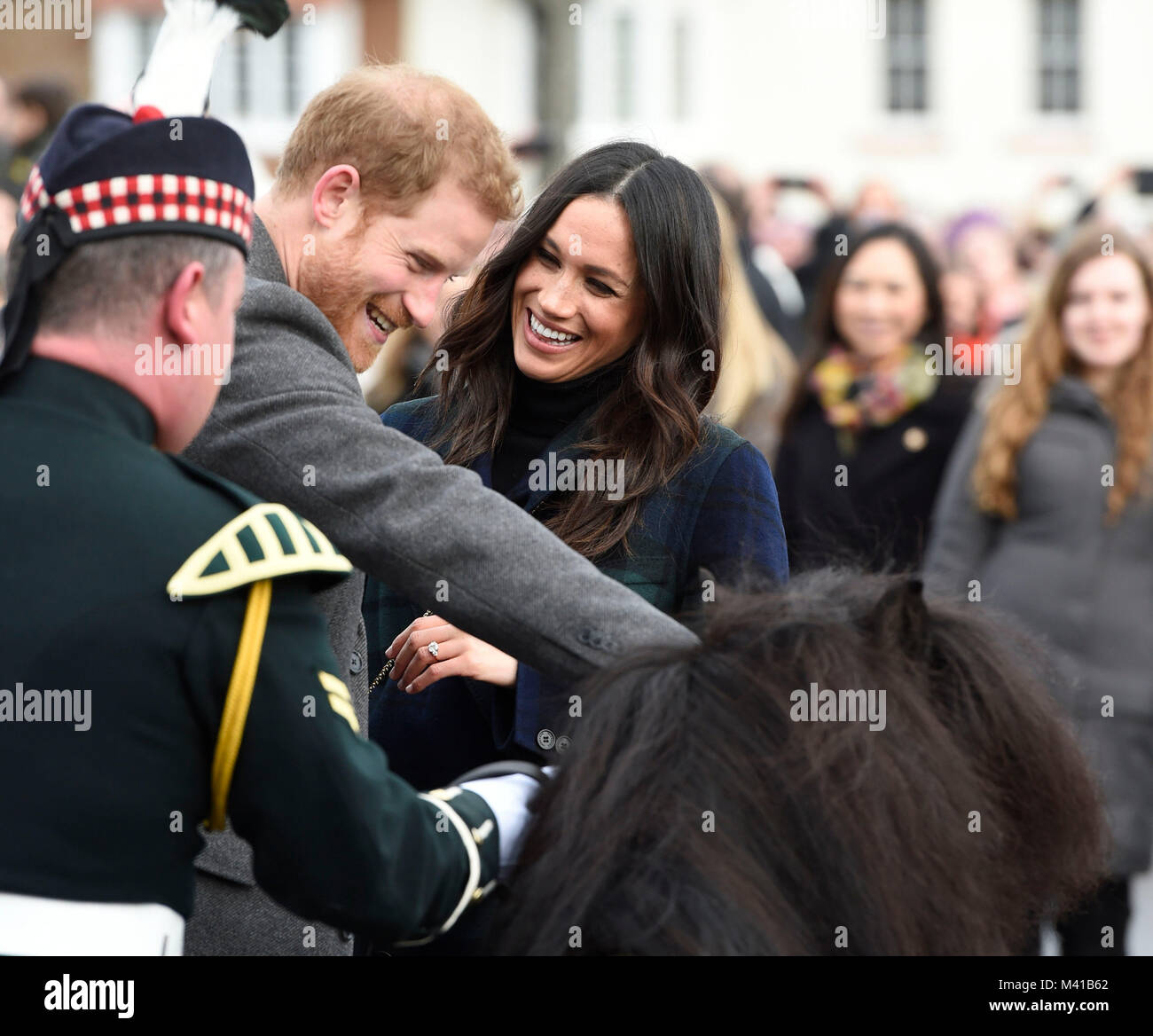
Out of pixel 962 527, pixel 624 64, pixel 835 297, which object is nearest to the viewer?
pixel 962 527

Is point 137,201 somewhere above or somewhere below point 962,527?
above

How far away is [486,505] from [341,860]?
0.59 metres

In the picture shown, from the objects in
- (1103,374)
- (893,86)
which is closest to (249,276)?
(1103,374)

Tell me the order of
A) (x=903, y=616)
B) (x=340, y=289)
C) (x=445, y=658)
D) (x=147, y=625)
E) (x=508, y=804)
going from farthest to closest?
(x=340, y=289), (x=445, y=658), (x=903, y=616), (x=508, y=804), (x=147, y=625)

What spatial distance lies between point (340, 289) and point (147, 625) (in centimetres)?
95

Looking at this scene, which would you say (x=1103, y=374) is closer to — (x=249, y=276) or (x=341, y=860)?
(x=249, y=276)

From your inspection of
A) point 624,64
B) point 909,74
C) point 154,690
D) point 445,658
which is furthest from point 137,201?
point 909,74

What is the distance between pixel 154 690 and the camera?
1567 mm

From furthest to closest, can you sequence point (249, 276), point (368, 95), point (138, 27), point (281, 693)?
point (138, 27)
point (368, 95)
point (249, 276)
point (281, 693)

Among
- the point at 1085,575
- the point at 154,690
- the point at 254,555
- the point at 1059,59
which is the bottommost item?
the point at 1085,575

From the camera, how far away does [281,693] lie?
160 centimetres

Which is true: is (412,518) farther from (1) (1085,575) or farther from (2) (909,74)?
(2) (909,74)

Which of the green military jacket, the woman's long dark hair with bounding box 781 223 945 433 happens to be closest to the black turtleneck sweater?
the green military jacket
